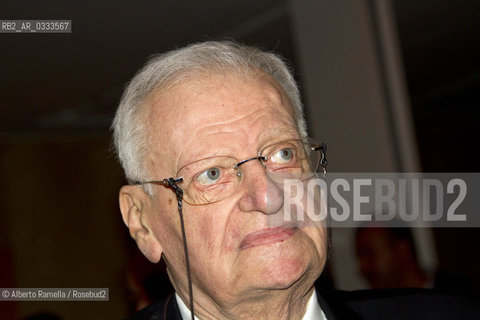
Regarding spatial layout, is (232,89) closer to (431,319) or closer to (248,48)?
(248,48)

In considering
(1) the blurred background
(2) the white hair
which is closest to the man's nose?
(2) the white hair

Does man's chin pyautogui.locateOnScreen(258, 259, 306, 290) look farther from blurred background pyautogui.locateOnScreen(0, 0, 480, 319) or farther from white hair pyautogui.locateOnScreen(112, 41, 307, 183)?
blurred background pyautogui.locateOnScreen(0, 0, 480, 319)

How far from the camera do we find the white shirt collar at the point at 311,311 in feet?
5.02

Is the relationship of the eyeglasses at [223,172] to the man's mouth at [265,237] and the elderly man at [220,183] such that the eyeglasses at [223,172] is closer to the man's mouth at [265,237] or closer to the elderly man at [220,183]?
the elderly man at [220,183]

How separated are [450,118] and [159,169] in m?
7.73

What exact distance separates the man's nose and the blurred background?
0.57 m

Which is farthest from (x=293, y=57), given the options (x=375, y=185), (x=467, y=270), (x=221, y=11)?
(x=467, y=270)

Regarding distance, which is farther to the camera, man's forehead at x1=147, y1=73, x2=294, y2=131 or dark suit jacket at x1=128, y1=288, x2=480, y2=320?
dark suit jacket at x1=128, y1=288, x2=480, y2=320

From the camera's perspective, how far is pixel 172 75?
1534 millimetres

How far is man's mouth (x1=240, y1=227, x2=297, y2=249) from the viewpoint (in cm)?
138

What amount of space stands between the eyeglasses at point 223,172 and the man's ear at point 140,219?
75 millimetres

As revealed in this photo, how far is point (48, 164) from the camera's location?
24.5 feet

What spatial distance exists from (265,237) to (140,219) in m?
0.36

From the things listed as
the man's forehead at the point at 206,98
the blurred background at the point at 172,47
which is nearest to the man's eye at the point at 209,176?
the man's forehead at the point at 206,98
